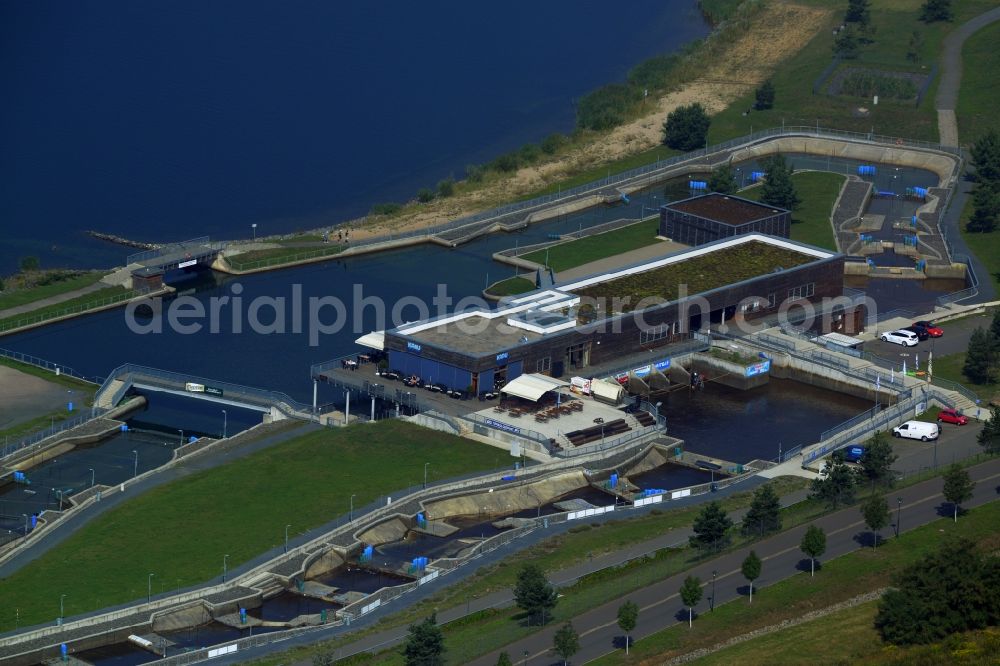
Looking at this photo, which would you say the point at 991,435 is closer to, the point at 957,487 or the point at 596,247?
the point at 957,487

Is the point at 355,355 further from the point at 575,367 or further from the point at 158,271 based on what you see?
the point at 158,271

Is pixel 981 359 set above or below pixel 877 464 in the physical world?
below

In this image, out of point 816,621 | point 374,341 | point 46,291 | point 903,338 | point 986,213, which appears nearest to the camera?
point 816,621

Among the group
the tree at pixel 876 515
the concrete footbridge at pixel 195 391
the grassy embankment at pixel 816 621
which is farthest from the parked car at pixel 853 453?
the concrete footbridge at pixel 195 391

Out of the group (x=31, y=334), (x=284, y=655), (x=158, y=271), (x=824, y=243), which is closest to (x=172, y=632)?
(x=284, y=655)

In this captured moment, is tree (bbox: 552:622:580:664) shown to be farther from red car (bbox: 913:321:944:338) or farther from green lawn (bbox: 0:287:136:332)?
green lawn (bbox: 0:287:136:332)

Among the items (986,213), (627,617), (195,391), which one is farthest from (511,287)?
(627,617)

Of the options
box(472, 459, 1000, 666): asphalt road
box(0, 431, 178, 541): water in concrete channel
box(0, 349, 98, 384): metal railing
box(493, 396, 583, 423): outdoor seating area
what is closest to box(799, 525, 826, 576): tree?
box(472, 459, 1000, 666): asphalt road

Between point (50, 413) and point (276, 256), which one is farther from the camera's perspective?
point (276, 256)
